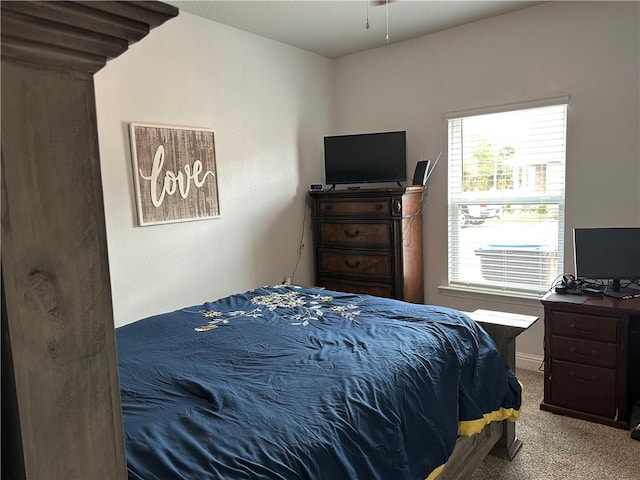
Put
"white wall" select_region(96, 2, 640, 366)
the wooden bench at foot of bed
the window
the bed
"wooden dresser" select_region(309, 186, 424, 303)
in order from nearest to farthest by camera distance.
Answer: the bed, the wooden bench at foot of bed, "white wall" select_region(96, 2, 640, 366), the window, "wooden dresser" select_region(309, 186, 424, 303)

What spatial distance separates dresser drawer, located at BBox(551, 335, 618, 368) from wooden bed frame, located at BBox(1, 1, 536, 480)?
9.20 feet

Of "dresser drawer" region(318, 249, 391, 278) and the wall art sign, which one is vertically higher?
the wall art sign

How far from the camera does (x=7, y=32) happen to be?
0.47 metres

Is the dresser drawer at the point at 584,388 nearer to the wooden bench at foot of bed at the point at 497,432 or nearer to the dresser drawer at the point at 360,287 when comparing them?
the wooden bench at foot of bed at the point at 497,432

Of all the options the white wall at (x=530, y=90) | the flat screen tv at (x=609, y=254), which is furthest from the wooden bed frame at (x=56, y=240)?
the white wall at (x=530, y=90)

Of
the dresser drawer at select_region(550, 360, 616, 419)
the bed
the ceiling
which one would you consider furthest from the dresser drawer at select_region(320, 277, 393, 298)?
the ceiling

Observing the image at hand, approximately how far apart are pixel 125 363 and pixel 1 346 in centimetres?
138

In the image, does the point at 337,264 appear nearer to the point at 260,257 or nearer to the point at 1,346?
the point at 260,257

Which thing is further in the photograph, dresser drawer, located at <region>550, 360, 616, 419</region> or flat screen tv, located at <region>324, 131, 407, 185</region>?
flat screen tv, located at <region>324, 131, 407, 185</region>

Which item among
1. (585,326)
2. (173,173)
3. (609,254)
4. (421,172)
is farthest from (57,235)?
(421,172)

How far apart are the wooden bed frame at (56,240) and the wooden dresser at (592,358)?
9.08 ft

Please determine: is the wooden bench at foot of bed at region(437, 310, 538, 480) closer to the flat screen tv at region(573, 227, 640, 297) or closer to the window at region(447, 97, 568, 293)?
the flat screen tv at region(573, 227, 640, 297)

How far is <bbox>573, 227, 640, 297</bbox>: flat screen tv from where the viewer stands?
2855 millimetres

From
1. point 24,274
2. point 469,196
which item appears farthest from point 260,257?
point 24,274
